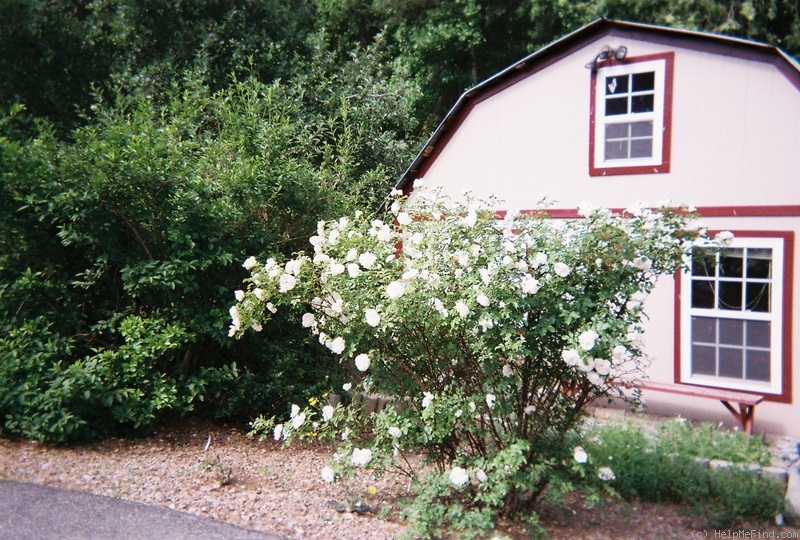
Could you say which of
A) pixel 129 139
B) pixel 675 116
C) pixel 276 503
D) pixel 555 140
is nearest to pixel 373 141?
pixel 555 140

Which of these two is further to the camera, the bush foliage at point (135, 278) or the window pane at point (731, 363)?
the window pane at point (731, 363)

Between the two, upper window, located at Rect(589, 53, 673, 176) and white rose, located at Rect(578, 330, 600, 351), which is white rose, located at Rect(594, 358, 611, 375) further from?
upper window, located at Rect(589, 53, 673, 176)

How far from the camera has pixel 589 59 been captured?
9.29m

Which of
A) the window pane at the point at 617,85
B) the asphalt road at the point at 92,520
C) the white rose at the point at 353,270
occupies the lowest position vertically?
the asphalt road at the point at 92,520

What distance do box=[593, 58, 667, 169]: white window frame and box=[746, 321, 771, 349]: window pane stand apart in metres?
2.25

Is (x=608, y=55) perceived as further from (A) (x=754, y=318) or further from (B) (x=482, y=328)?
(B) (x=482, y=328)

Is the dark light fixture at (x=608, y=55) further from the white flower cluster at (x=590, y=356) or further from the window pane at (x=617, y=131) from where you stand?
the white flower cluster at (x=590, y=356)

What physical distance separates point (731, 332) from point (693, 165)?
2.08m

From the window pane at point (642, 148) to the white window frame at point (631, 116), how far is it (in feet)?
0.25

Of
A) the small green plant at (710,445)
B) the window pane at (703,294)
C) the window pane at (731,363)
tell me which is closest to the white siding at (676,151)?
the window pane at (703,294)

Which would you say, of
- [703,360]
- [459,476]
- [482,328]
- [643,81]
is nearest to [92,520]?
Answer: [459,476]

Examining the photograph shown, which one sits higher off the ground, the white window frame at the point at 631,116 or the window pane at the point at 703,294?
the white window frame at the point at 631,116

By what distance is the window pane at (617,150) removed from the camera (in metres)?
9.05

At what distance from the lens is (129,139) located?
6.42 m
